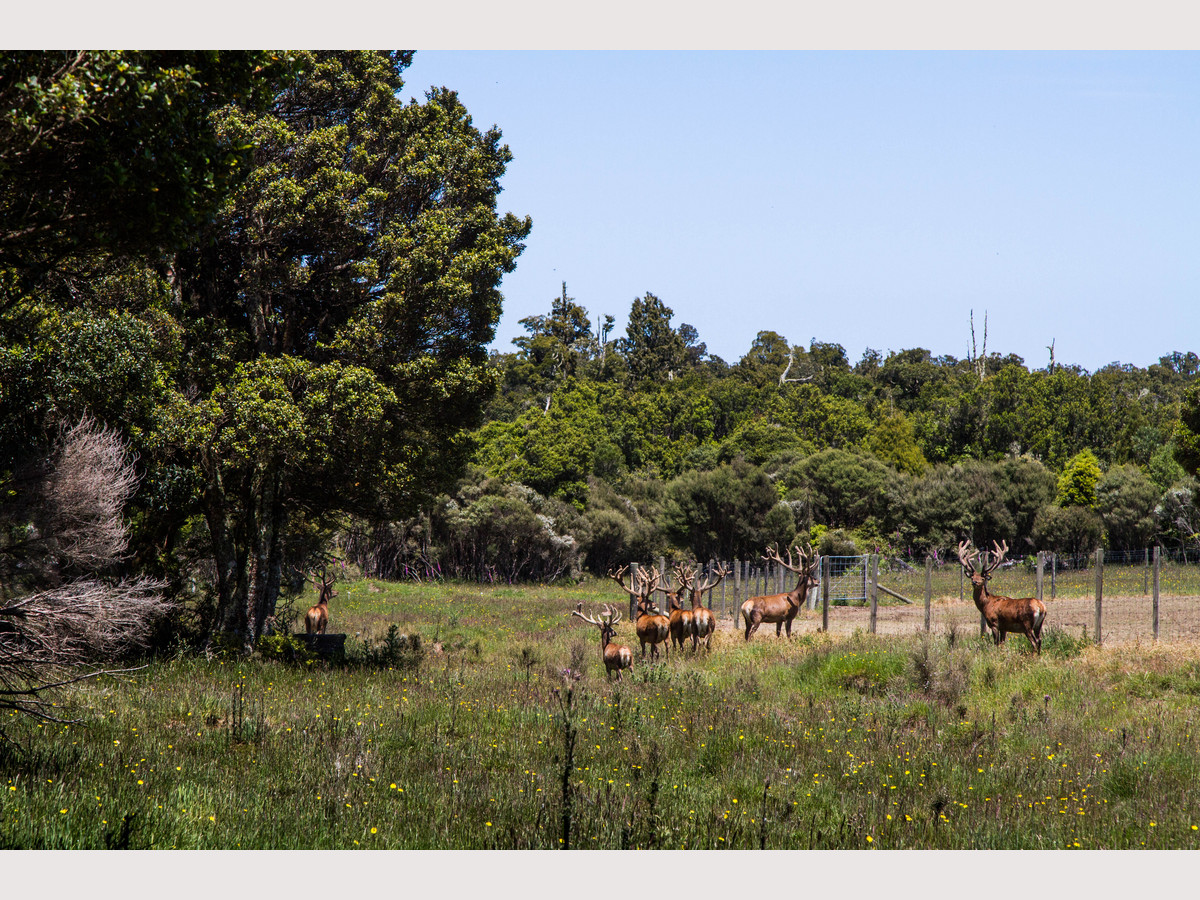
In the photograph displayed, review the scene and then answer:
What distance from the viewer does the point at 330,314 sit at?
1888cm

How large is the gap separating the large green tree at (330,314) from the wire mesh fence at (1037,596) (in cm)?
916

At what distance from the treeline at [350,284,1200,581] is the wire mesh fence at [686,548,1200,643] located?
7777 millimetres

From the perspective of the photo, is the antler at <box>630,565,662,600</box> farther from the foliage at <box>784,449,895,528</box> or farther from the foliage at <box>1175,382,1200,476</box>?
the foliage at <box>784,449,895,528</box>

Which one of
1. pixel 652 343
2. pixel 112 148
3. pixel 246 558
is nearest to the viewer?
pixel 112 148

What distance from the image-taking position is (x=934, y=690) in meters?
13.8

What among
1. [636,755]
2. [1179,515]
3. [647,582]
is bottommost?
[636,755]

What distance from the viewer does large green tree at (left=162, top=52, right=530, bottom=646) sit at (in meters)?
16.0

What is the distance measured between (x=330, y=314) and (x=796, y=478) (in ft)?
155

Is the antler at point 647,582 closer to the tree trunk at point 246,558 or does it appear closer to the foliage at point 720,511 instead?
the tree trunk at point 246,558

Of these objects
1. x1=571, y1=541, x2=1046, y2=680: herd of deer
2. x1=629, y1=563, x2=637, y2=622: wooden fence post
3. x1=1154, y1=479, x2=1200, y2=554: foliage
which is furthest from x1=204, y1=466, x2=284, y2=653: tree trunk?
x1=1154, y1=479, x2=1200, y2=554: foliage

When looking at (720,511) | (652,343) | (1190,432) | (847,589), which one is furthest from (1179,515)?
(652,343)

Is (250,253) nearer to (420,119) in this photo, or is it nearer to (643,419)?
(420,119)

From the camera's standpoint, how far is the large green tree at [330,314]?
1595 centimetres

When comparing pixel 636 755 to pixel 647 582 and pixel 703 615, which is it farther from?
pixel 647 582
